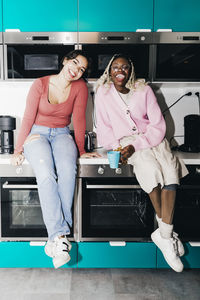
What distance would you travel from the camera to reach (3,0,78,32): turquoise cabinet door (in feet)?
6.82

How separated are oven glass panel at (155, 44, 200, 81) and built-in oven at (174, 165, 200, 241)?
26.6 inches

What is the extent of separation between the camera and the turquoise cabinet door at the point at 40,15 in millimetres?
2078

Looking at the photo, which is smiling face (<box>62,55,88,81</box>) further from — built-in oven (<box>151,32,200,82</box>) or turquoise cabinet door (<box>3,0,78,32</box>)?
built-in oven (<box>151,32,200,82</box>)

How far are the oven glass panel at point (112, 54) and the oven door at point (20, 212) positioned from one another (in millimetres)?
912

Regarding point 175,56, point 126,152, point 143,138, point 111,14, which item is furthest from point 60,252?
point 111,14

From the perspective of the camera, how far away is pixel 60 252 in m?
1.66

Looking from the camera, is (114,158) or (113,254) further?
(113,254)

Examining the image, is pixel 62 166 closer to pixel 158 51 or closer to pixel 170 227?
pixel 170 227

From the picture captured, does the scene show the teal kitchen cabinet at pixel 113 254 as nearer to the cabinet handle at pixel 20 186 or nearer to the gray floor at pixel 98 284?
the gray floor at pixel 98 284

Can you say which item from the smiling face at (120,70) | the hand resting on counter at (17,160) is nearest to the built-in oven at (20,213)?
the hand resting on counter at (17,160)

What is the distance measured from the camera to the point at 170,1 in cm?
210

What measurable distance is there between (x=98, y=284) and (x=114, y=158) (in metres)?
0.86

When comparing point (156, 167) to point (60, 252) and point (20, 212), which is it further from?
point (20, 212)

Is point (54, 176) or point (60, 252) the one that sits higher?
point (54, 176)
